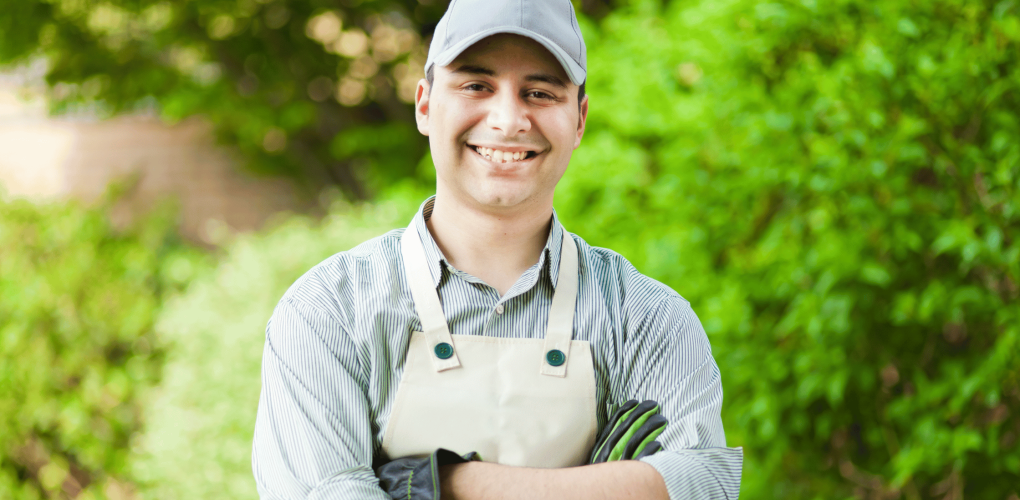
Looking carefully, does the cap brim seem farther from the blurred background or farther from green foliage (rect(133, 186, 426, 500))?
green foliage (rect(133, 186, 426, 500))

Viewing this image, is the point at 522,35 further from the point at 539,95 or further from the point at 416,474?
the point at 416,474

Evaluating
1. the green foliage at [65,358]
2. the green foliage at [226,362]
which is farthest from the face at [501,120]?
the green foliage at [65,358]

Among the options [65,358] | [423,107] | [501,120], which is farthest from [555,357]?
[65,358]

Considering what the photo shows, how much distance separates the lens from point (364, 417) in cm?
142

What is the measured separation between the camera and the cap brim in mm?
1400

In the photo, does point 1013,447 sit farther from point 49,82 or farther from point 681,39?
point 49,82

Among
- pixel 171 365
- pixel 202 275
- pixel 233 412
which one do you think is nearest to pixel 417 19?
pixel 202 275

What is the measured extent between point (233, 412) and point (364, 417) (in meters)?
2.85

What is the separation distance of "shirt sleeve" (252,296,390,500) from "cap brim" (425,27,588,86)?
20.0 inches

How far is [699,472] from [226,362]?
3185mm

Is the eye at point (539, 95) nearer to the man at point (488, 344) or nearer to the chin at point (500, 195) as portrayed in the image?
the man at point (488, 344)

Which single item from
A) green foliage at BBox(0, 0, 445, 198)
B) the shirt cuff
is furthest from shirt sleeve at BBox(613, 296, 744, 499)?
green foliage at BBox(0, 0, 445, 198)

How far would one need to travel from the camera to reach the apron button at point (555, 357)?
1.47 m

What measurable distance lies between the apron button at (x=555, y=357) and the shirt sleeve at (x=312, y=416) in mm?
333
